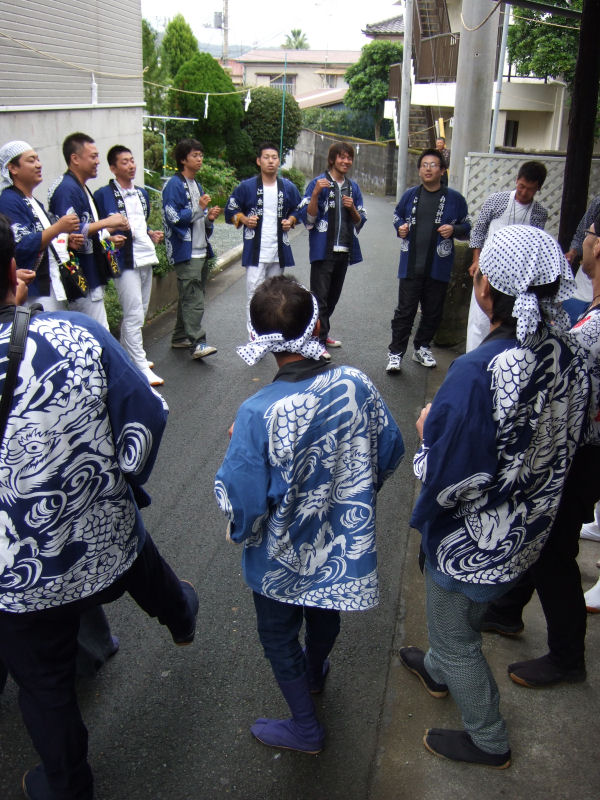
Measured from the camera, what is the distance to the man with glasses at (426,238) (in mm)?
6219

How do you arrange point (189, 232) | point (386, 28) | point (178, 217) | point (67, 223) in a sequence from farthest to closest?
point (386, 28)
point (189, 232)
point (178, 217)
point (67, 223)

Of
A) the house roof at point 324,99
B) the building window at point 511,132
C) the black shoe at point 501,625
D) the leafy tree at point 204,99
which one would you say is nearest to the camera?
the black shoe at point 501,625

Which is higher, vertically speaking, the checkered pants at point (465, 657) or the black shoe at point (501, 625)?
the checkered pants at point (465, 657)

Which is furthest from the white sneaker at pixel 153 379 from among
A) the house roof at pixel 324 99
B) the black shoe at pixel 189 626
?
the house roof at pixel 324 99

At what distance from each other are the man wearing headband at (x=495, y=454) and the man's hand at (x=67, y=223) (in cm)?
309

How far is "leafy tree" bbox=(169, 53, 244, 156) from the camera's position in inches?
671

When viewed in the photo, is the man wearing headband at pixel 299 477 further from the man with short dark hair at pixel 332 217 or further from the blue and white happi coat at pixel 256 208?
the blue and white happi coat at pixel 256 208

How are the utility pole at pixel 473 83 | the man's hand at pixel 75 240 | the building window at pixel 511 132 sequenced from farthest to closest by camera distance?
the building window at pixel 511 132 < the utility pole at pixel 473 83 < the man's hand at pixel 75 240

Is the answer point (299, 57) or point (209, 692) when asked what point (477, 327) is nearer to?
point (209, 692)

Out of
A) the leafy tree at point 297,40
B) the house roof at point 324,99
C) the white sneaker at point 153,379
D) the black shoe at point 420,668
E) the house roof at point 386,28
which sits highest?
the leafy tree at point 297,40

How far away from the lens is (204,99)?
55.8 feet

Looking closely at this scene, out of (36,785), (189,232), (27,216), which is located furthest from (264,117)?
(36,785)

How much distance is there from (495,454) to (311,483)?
0.56 metres

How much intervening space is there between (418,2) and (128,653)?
25011mm
